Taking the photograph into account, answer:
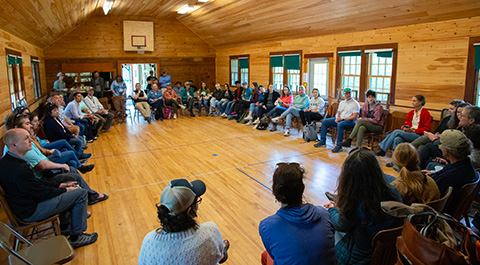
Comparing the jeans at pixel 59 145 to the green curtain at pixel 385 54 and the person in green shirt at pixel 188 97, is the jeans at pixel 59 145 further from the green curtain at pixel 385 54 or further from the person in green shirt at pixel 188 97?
the person in green shirt at pixel 188 97

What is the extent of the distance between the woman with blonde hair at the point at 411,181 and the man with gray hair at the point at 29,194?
9.19ft

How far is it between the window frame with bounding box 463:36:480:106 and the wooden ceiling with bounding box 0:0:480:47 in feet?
1.89

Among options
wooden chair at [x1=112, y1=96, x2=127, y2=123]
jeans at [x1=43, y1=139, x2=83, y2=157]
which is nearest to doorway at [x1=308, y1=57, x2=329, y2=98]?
wooden chair at [x1=112, y1=96, x2=127, y2=123]

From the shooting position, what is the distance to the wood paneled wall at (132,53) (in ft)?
39.2

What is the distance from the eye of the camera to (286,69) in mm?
10195

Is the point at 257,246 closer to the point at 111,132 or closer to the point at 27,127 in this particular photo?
the point at 27,127

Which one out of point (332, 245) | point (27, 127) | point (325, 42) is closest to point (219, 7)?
point (325, 42)

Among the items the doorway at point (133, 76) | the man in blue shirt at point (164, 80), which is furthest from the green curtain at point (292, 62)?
the doorway at point (133, 76)

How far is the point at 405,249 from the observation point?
160 cm

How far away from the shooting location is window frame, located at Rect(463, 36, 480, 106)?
Answer: 5609 mm

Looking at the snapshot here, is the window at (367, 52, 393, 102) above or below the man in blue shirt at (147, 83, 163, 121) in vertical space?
→ above

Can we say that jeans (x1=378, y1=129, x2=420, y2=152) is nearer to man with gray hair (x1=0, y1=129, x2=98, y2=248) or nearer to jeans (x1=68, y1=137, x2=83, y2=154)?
man with gray hair (x1=0, y1=129, x2=98, y2=248)

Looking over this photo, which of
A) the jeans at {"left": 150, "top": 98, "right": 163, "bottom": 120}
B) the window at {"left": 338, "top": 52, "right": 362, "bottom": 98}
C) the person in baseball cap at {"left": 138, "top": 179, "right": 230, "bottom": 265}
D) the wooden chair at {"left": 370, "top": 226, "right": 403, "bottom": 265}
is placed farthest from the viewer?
the jeans at {"left": 150, "top": 98, "right": 163, "bottom": 120}

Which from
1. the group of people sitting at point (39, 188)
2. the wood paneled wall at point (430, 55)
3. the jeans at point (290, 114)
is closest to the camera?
the group of people sitting at point (39, 188)
